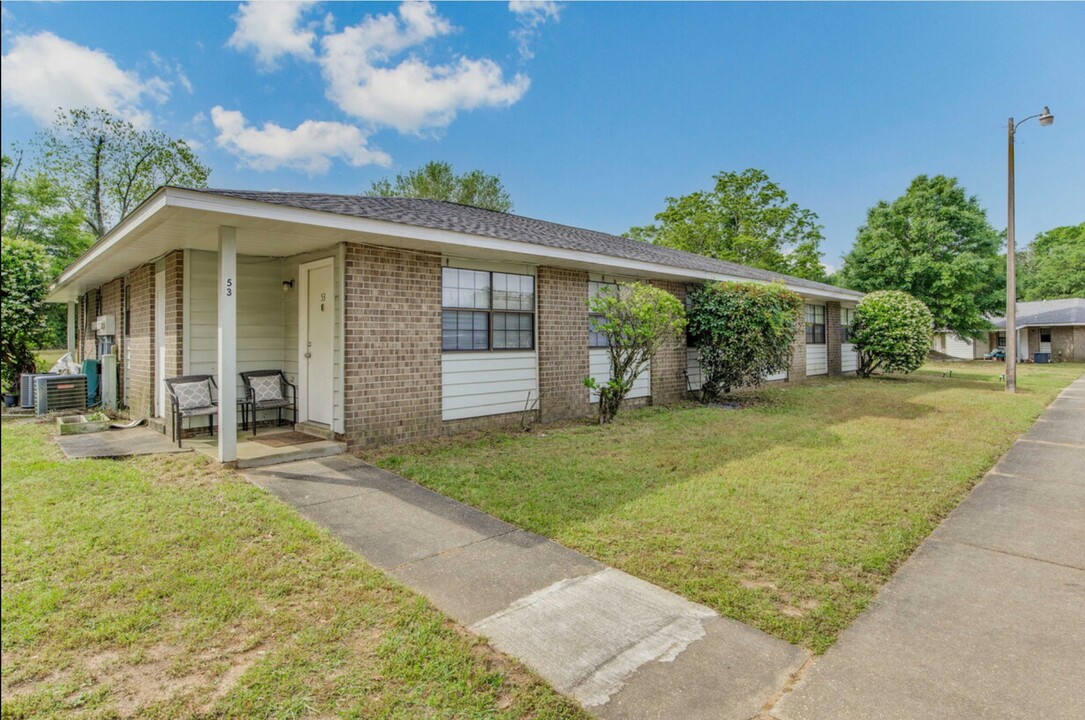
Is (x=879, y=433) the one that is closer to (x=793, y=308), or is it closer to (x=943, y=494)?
(x=943, y=494)

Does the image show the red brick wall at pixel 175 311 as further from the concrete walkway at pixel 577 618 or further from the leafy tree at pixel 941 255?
the leafy tree at pixel 941 255

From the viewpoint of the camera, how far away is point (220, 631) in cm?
285

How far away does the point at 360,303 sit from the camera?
690 cm

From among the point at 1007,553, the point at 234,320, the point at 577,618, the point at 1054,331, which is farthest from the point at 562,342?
the point at 1054,331

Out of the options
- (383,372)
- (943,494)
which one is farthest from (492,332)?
(943,494)

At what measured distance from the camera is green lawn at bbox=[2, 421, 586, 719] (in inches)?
92.4

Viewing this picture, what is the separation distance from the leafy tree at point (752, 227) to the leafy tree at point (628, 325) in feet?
90.2

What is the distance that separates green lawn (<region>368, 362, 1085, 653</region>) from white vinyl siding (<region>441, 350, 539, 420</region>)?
2.08 feet

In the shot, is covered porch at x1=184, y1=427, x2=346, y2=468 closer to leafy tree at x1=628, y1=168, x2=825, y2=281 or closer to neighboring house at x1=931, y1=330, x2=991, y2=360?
leafy tree at x1=628, y1=168, x2=825, y2=281

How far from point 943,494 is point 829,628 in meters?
3.20

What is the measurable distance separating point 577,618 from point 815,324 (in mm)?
16817

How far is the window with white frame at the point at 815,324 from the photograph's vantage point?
17.0 metres

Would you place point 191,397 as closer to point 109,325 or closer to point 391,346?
point 391,346

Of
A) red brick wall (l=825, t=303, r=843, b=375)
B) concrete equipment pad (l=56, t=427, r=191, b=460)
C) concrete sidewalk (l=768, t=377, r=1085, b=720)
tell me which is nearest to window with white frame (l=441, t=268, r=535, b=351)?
concrete equipment pad (l=56, t=427, r=191, b=460)
